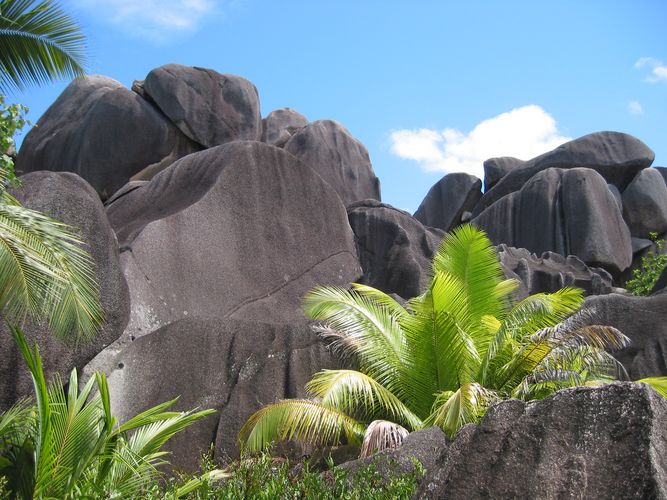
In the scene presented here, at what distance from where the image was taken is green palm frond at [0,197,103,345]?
6043 millimetres

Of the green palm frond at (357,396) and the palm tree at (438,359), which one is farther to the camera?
the green palm frond at (357,396)

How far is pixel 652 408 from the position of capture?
362 cm

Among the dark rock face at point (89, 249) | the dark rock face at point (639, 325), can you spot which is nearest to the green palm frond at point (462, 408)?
the dark rock face at point (639, 325)

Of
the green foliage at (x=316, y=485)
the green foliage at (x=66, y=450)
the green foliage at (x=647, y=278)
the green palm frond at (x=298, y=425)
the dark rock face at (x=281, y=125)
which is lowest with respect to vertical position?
the green foliage at (x=647, y=278)

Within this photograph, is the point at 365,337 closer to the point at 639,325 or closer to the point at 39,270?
the point at 639,325

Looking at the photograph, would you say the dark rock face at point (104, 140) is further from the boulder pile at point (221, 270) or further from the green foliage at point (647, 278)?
the green foliage at point (647, 278)

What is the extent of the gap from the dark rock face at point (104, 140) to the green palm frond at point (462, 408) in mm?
14634

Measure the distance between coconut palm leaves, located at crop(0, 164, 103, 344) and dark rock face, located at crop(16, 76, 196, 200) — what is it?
1498 centimetres

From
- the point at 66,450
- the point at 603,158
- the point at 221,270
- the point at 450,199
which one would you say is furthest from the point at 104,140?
the point at 66,450

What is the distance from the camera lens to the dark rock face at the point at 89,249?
27.3ft

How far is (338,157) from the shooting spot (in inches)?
961

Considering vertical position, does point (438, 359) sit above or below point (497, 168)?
below

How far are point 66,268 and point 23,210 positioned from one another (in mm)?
548

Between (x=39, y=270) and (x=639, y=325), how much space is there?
8.23m
